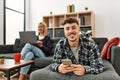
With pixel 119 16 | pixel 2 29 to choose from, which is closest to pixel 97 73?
pixel 119 16

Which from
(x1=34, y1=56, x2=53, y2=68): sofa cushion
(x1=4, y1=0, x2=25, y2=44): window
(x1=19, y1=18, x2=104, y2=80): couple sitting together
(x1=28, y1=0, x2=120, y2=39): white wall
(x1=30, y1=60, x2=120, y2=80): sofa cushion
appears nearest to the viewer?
(x1=30, y1=60, x2=120, y2=80): sofa cushion

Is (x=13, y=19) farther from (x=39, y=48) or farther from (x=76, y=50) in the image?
(x=76, y=50)

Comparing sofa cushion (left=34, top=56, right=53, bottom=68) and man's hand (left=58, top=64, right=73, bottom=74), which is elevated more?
man's hand (left=58, top=64, right=73, bottom=74)

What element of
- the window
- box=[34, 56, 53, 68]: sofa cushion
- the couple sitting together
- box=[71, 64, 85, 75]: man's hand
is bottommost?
box=[34, 56, 53, 68]: sofa cushion

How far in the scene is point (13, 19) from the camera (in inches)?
205

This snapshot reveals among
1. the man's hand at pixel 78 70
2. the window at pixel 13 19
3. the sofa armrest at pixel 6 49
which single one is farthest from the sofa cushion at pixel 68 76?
the window at pixel 13 19

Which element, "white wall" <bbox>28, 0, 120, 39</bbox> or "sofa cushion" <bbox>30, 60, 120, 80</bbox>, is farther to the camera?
"white wall" <bbox>28, 0, 120, 39</bbox>

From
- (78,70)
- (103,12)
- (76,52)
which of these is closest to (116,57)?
(76,52)

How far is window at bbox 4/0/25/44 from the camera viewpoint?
4866 millimetres

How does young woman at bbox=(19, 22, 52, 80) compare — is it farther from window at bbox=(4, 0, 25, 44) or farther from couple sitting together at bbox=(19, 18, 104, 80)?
window at bbox=(4, 0, 25, 44)

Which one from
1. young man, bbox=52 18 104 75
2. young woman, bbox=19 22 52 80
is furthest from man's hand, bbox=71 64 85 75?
young woman, bbox=19 22 52 80

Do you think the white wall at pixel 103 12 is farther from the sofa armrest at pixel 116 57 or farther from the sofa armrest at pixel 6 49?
the sofa armrest at pixel 116 57

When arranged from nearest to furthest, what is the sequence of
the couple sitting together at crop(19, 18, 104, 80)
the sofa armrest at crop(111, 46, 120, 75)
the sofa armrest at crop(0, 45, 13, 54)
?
1. the couple sitting together at crop(19, 18, 104, 80)
2. the sofa armrest at crop(111, 46, 120, 75)
3. the sofa armrest at crop(0, 45, 13, 54)

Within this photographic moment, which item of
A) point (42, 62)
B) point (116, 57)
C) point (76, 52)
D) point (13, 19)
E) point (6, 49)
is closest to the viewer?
point (76, 52)
